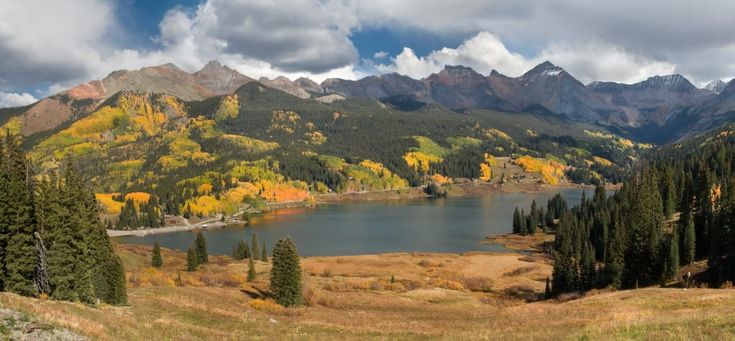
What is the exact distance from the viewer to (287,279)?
6775 centimetres

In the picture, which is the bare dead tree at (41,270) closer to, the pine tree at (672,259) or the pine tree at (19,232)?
the pine tree at (19,232)

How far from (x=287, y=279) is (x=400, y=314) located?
51.0 ft

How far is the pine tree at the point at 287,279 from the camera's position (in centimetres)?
6775

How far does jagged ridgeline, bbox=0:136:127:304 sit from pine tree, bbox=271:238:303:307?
A: 59.6 ft

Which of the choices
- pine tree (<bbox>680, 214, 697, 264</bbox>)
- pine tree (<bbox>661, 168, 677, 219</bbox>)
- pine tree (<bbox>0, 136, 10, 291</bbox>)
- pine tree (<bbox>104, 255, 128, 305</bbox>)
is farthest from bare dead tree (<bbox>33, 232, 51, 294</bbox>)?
pine tree (<bbox>661, 168, 677, 219</bbox>)

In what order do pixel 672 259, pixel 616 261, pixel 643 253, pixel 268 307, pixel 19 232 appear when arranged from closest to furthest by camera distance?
pixel 19 232 → pixel 268 307 → pixel 672 259 → pixel 616 261 → pixel 643 253

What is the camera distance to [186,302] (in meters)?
55.9

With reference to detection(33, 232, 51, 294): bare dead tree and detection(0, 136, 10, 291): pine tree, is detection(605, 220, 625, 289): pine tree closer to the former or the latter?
detection(33, 232, 51, 294): bare dead tree

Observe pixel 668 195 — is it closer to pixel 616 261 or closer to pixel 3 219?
pixel 616 261

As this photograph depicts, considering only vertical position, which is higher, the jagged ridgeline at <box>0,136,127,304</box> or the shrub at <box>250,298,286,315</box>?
the jagged ridgeline at <box>0,136,127,304</box>

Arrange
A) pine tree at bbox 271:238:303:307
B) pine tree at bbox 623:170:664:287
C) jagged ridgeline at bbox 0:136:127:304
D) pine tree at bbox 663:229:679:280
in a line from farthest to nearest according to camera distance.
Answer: pine tree at bbox 623:170:664:287 → pine tree at bbox 663:229:679:280 → pine tree at bbox 271:238:303:307 → jagged ridgeline at bbox 0:136:127:304

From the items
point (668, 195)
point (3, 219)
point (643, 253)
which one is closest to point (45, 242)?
point (3, 219)

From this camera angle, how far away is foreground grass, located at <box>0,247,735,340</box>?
30.2 m

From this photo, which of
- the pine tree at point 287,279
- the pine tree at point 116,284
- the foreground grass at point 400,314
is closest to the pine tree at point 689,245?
the foreground grass at point 400,314
